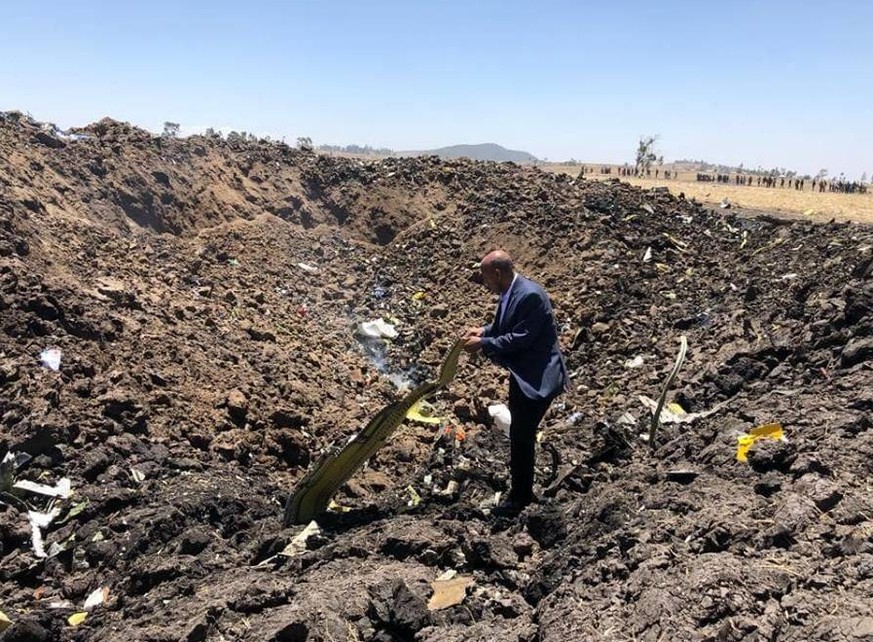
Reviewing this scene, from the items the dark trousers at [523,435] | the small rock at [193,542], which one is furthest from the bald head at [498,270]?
the small rock at [193,542]

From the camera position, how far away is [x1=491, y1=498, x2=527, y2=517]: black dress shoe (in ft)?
13.9

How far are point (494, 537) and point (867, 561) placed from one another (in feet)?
5.96

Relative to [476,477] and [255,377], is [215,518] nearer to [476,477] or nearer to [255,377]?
[476,477]

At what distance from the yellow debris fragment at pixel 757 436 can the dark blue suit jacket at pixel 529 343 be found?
109 centimetres

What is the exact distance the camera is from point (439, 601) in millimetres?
3127

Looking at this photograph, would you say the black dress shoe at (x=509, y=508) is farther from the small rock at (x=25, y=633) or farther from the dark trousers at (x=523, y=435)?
the small rock at (x=25, y=633)

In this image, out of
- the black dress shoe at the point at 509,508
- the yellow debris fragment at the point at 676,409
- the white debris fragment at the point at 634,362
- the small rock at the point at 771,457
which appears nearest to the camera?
the small rock at the point at 771,457

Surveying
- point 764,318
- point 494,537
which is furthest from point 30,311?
point 764,318

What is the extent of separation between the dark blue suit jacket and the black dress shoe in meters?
0.76

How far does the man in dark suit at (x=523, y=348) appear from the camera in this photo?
4035 mm

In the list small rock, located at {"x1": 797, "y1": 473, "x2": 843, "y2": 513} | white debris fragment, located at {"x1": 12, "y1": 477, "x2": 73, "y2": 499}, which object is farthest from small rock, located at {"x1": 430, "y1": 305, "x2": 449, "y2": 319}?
small rock, located at {"x1": 797, "y1": 473, "x2": 843, "y2": 513}

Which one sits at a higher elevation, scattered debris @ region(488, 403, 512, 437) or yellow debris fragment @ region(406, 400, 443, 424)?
scattered debris @ region(488, 403, 512, 437)

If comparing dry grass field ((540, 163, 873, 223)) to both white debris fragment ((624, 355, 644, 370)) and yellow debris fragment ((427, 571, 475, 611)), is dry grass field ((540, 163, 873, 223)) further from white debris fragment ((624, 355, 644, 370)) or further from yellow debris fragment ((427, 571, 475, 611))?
yellow debris fragment ((427, 571, 475, 611))

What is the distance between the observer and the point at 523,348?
13.4ft
